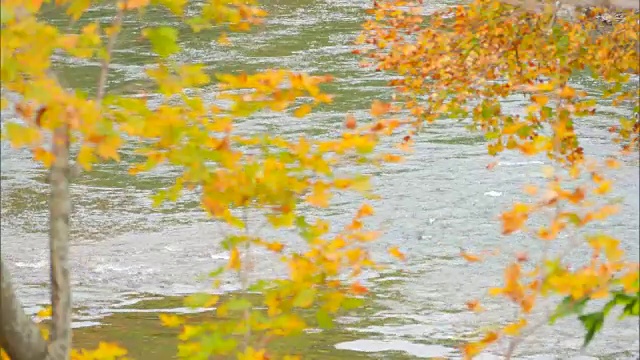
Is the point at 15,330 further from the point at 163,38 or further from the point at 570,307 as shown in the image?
the point at 570,307

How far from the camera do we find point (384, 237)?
43.0 ft

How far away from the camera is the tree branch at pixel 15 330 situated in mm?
3762

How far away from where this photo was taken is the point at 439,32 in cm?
765

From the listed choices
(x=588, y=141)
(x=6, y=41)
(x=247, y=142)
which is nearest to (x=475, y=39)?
(x=247, y=142)

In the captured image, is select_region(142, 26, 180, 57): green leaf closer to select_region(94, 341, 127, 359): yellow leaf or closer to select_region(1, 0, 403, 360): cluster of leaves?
select_region(1, 0, 403, 360): cluster of leaves

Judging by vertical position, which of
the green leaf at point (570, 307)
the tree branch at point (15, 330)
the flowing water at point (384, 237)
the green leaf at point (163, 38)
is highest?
the green leaf at point (163, 38)

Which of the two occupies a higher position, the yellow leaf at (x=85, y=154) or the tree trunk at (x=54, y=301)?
the yellow leaf at (x=85, y=154)

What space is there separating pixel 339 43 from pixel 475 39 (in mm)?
16534

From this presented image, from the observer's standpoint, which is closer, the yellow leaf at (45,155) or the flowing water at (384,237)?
the yellow leaf at (45,155)

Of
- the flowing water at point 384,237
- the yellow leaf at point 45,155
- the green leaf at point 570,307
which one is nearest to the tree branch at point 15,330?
the yellow leaf at point 45,155

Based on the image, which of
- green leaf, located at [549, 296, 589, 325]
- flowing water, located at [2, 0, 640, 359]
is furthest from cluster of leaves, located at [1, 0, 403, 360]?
flowing water, located at [2, 0, 640, 359]

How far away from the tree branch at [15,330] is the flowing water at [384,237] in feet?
14.7

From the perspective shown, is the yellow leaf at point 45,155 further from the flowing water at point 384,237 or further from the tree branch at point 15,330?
the flowing water at point 384,237

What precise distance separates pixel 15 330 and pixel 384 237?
9.36 m
